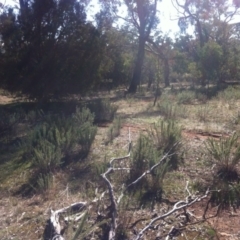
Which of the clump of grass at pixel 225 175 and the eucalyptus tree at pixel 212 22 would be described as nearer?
the clump of grass at pixel 225 175

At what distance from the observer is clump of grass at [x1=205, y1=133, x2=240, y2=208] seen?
181 inches

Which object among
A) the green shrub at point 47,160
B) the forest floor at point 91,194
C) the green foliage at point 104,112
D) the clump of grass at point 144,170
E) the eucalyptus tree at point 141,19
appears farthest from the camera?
the eucalyptus tree at point 141,19

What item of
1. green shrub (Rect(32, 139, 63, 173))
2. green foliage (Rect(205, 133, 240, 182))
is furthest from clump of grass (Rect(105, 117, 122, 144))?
green foliage (Rect(205, 133, 240, 182))

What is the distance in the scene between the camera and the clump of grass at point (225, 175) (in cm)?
459

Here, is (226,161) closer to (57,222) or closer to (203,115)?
(57,222)

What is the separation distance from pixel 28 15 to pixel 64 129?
26.5ft

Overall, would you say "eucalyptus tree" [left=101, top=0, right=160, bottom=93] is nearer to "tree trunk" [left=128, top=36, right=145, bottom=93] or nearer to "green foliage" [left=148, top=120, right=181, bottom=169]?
"tree trunk" [left=128, top=36, right=145, bottom=93]

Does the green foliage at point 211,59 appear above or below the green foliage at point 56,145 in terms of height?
above

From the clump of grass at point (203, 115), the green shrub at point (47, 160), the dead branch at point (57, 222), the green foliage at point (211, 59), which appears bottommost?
the clump of grass at point (203, 115)

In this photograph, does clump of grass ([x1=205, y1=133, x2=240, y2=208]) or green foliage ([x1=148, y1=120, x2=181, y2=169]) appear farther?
green foliage ([x1=148, y1=120, x2=181, y2=169])

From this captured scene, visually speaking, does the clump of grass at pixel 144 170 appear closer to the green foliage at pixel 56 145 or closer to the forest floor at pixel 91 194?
the forest floor at pixel 91 194

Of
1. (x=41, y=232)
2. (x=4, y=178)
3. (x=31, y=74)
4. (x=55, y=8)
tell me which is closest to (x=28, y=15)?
(x=55, y=8)

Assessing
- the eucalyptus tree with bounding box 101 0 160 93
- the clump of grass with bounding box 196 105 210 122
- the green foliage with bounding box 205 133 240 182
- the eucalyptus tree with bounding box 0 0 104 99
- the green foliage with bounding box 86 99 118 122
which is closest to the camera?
the green foliage with bounding box 205 133 240 182

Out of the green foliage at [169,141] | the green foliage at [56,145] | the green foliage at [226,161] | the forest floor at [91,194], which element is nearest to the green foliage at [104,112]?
the forest floor at [91,194]
